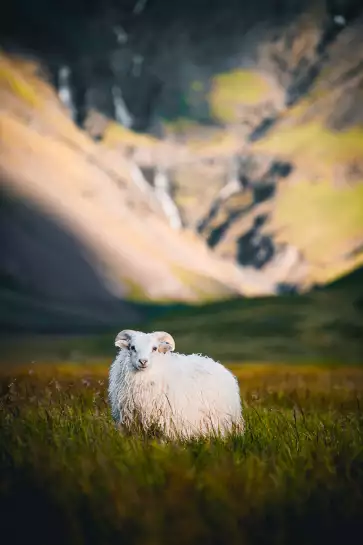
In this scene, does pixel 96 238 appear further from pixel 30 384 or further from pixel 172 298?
pixel 30 384

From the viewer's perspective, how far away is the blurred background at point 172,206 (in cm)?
8750

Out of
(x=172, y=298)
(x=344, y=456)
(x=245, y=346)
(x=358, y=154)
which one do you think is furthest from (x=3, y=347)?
(x=358, y=154)

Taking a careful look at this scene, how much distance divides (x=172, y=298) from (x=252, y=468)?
332 ft

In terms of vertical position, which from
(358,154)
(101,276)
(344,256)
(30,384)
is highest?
(358,154)

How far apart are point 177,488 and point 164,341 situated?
213 centimetres

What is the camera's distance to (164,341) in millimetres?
5973

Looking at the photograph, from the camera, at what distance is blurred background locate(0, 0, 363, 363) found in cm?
8750

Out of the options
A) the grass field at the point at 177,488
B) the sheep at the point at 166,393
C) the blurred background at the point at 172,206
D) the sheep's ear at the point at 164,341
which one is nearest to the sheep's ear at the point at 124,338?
the sheep at the point at 166,393

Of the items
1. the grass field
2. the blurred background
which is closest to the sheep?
the grass field

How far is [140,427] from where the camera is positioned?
560cm

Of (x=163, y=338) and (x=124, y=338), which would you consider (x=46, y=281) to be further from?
(x=163, y=338)

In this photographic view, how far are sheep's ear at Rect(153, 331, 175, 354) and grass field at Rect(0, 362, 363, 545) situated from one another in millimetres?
1029

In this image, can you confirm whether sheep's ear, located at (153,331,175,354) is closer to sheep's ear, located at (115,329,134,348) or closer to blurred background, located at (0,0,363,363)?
sheep's ear, located at (115,329,134,348)

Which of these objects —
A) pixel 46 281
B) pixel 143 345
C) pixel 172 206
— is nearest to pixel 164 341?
pixel 143 345
